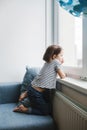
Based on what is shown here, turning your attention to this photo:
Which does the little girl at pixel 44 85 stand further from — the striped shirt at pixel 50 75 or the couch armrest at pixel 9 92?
the couch armrest at pixel 9 92

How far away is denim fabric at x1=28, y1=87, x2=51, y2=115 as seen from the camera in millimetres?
1897

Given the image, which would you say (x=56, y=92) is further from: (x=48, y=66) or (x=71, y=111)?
(x=71, y=111)

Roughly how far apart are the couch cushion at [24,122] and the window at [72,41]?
1.76ft

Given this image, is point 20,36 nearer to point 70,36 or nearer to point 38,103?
point 70,36

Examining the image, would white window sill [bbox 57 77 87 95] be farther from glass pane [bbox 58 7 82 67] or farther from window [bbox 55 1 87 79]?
glass pane [bbox 58 7 82 67]

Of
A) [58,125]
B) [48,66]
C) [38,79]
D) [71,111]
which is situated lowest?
[58,125]

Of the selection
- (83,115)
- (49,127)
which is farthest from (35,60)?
(83,115)

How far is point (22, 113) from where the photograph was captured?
1.91 meters

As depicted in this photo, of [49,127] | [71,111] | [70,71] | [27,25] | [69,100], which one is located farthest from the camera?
[27,25]

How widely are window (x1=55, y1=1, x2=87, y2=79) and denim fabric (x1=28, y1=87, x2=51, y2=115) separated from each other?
423 millimetres

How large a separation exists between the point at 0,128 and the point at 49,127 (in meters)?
0.42

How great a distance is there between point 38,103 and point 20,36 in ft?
3.43

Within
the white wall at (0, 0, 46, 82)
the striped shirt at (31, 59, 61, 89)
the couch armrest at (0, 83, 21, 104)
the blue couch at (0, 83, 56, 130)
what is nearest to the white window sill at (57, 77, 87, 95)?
the striped shirt at (31, 59, 61, 89)

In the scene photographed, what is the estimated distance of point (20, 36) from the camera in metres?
2.58
